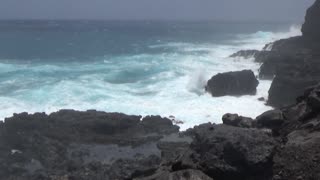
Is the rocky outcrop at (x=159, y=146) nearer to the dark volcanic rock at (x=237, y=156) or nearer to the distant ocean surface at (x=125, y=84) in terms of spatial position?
the dark volcanic rock at (x=237, y=156)

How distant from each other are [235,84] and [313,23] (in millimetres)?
12685

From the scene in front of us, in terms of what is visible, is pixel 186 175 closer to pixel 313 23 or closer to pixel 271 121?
pixel 271 121

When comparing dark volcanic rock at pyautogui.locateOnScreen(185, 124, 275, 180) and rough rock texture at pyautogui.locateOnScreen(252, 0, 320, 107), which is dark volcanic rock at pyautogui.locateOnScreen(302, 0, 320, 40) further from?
dark volcanic rock at pyautogui.locateOnScreen(185, 124, 275, 180)

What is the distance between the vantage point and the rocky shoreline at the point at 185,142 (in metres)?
13.6

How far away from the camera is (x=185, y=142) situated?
88.1 ft

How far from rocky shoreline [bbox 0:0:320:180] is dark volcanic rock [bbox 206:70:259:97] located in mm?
103

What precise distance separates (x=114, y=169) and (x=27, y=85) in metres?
22.9

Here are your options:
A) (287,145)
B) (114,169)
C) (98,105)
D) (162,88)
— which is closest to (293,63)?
(162,88)

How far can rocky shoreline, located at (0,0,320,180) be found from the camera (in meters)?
13.6

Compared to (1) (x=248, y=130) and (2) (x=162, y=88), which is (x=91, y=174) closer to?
(1) (x=248, y=130)

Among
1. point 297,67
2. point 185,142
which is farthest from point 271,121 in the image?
point 297,67

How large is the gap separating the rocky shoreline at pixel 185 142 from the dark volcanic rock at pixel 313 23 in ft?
0.29

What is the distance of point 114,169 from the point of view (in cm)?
2277

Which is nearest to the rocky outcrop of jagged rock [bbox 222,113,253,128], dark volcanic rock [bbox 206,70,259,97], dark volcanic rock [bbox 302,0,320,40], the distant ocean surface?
jagged rock [bbox 222,113,253,128]
